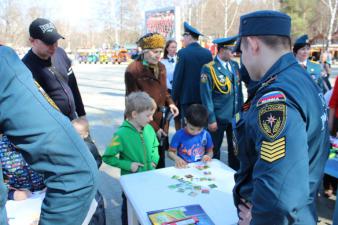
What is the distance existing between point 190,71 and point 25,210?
9.04ft

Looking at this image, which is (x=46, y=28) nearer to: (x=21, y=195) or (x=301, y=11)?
(x=21, y=195)

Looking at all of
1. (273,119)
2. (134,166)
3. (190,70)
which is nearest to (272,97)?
(273,119)

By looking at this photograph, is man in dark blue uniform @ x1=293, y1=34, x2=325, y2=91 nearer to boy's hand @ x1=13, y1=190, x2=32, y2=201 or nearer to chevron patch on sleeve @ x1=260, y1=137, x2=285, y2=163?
chevron patch on sleeve @ x1=260, y1=137, x2=285, y2=163

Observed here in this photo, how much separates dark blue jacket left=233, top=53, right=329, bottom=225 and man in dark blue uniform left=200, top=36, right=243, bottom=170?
84.3 inches

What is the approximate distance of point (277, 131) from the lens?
1104 millimetres

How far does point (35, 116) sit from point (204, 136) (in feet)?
7.22

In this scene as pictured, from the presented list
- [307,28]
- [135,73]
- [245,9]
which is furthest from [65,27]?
[135,73]

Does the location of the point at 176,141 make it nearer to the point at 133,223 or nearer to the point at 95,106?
the point at 133,223

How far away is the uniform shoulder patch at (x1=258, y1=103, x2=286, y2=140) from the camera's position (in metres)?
1.10

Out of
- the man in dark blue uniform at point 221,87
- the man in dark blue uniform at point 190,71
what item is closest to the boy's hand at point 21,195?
the man in dark blue uniform at point 221,87

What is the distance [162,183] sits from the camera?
214 cm

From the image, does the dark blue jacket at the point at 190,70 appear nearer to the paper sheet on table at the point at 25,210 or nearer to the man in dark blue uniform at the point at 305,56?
the man in dark blue uniform at the point at 305,56

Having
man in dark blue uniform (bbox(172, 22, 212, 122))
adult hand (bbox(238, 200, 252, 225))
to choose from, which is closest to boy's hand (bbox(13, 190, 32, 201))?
adult hand (bbox(238, 200, 252, 225))

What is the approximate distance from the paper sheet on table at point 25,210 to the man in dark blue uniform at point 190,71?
2494 mm
